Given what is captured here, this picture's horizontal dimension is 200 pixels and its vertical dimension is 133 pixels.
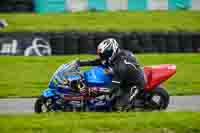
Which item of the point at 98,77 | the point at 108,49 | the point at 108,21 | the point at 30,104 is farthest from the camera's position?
the point at 108,21

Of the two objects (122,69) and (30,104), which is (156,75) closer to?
(122,69)

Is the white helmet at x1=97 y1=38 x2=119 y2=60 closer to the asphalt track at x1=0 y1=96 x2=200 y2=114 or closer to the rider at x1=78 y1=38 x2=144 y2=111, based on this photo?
the rider at x1=78 y1=38 x2=144 y2=111

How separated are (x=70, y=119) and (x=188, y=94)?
17.1 ft

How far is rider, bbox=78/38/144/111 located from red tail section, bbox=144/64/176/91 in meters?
0.15

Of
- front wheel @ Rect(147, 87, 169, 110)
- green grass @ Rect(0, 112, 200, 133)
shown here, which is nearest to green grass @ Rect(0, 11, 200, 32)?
front wheel @ Rect(147, 87, 169, 110)

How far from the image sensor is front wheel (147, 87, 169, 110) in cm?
1086

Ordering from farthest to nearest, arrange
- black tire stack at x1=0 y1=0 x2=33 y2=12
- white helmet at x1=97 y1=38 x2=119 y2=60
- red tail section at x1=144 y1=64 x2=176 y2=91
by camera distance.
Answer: black tire stack at x1=0 y1=0 x2=33 y2=12
red tail section at x1=144 y1=64 x2=176 y2=91
white helmet at x1=97 y1=38 x2=119 y2=60

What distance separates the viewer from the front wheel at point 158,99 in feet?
35.6

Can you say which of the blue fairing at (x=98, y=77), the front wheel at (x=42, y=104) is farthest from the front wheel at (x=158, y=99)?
the front wheel at (x=42, y=104)

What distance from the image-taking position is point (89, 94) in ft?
35.1

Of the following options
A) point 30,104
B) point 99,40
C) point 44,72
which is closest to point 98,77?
point 30,104

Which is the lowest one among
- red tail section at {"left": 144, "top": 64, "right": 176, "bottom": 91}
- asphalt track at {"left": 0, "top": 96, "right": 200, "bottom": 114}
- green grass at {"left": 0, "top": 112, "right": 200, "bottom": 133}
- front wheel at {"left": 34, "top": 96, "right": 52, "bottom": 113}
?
asphalt track at {"left": 0, "top": 96, "right": 200, "bottom": 114}

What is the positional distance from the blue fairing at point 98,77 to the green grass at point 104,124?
6.16 ft

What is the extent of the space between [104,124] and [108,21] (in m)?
12.3
